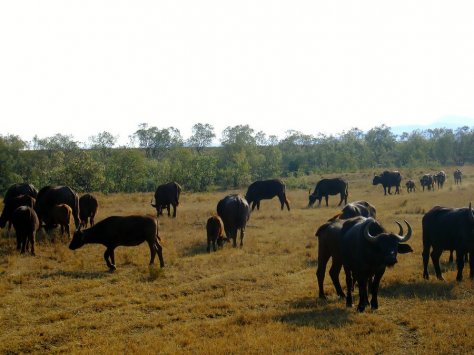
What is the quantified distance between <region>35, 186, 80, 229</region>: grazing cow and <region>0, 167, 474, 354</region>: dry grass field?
2997mm

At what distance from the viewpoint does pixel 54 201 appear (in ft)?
72.1

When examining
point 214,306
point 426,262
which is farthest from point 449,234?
point 214,306

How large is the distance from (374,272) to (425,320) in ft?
4.64

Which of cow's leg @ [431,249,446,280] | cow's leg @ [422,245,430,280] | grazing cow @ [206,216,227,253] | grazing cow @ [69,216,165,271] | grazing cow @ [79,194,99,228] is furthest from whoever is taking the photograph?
grazing cow @ [79,194,99,228]

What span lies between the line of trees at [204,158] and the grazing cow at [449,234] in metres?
41.1

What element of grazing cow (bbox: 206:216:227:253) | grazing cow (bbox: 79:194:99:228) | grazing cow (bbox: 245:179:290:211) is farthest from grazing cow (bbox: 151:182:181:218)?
grazing cow (bbox: 206:216:227:253)

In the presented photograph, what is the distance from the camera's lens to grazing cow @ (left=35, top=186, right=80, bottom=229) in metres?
21.9

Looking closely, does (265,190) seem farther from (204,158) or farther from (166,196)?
(204,158)

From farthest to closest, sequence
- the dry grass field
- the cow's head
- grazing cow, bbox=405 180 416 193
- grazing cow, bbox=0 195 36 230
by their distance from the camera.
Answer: grazing cow, bbox=405 180 416 193, grazing cow, bbox=0 195 36 230, the cow's head, the dry grass field

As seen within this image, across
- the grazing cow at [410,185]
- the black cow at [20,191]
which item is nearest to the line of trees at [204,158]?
the grazing cow at [410,185]

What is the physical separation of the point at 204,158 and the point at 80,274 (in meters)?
48.7

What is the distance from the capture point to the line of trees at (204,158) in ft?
190

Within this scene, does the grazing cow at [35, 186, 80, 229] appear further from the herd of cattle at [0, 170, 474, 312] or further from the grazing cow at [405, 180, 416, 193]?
the grazing cow at [405, 180, 416, 193]

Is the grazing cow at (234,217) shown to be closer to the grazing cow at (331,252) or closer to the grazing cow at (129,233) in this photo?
the grazing cow at (129,233)
